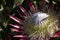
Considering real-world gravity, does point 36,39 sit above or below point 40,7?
below

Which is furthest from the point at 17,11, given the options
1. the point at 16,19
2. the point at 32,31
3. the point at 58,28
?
the point at 58,28

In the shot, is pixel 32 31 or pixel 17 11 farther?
pixel 17 11

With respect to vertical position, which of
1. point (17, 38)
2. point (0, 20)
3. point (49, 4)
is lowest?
point (17, 38)

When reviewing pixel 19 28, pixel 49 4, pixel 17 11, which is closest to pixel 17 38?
pixel 19 28

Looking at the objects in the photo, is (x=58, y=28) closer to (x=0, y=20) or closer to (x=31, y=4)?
(x=31, y=4)
